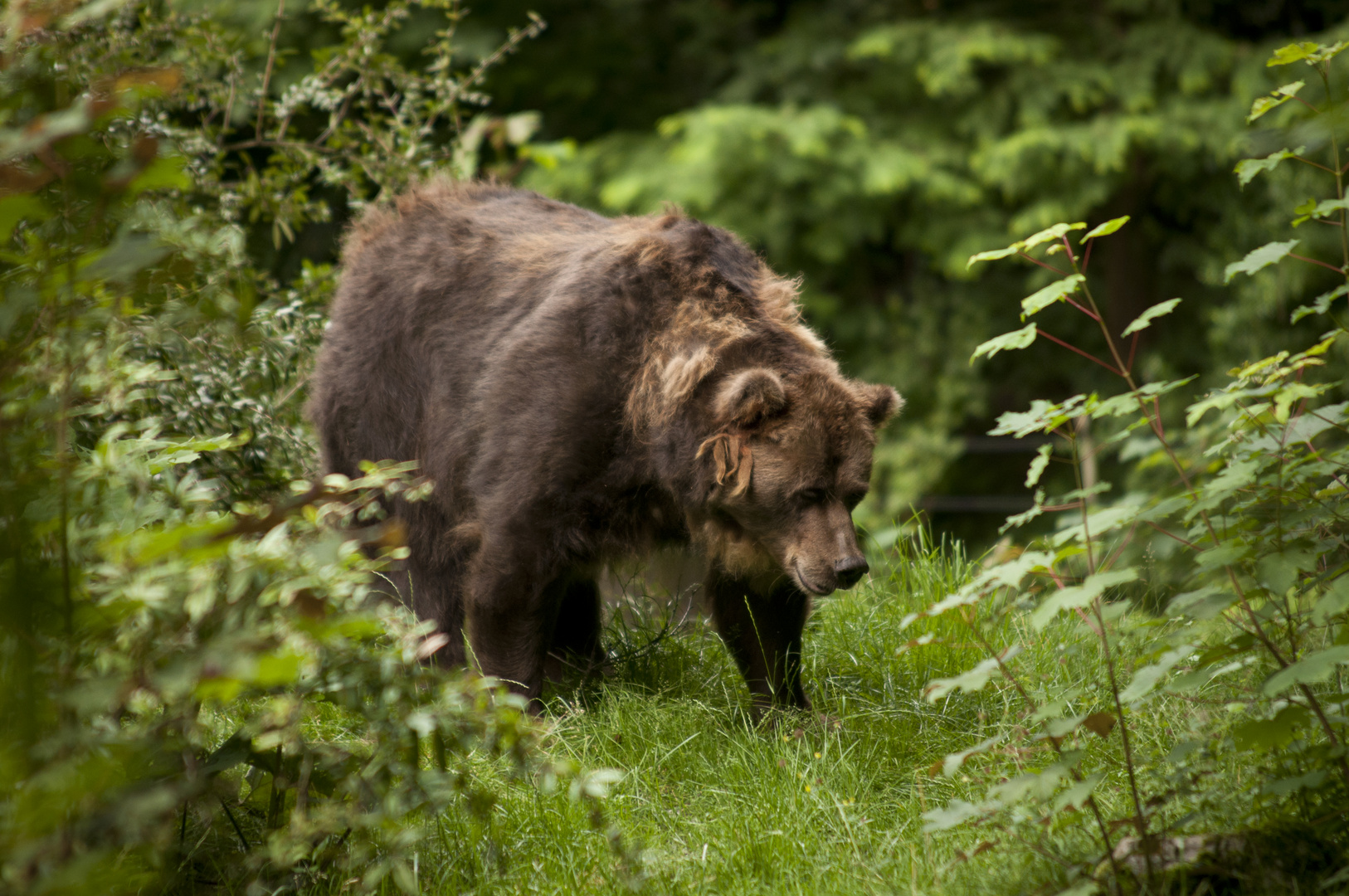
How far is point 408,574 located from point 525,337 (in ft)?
3.53

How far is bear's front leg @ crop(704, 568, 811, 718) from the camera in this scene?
377cm

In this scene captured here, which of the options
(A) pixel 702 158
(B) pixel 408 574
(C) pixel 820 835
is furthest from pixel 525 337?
(A) pixel 702 158

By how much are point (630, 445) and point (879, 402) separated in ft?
2.75

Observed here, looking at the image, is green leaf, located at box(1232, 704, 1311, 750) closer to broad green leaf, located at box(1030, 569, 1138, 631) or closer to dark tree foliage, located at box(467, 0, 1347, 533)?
broad green leaf, located at box(1030, 569, 1138, 631)

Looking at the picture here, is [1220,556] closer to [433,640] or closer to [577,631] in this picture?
[433,640]

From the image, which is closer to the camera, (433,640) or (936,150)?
(433,640)

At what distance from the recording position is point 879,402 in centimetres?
381

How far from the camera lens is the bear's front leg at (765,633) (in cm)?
377

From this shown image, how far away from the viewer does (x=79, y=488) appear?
209 centimetres

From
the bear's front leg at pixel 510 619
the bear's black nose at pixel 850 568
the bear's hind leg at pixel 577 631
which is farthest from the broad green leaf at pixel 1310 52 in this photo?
the bear's hind leg at pixel 577 631

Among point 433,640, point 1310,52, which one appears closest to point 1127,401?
point 1310,52

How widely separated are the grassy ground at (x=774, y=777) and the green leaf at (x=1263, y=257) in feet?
3.17

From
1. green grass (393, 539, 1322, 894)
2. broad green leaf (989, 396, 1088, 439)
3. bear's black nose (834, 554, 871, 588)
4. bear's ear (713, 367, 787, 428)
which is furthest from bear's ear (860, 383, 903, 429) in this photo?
broad green leaf (989, 396, 1088, 439)

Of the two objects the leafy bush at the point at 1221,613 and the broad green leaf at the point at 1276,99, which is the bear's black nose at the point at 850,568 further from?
the broad green leaf at the point at 1276,99
